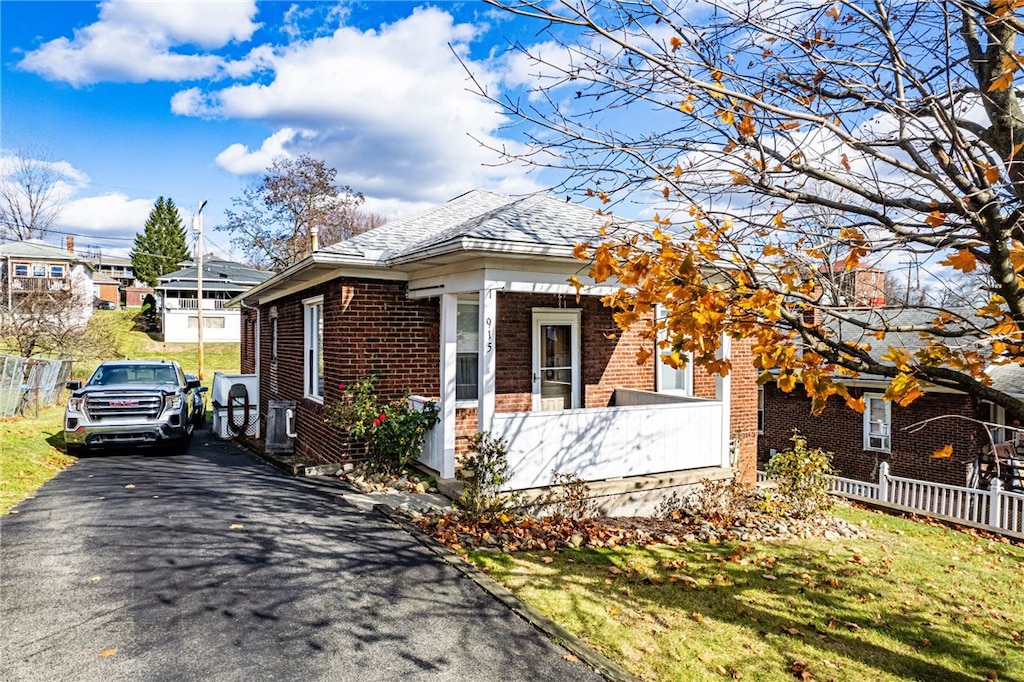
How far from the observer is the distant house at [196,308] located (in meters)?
41.5

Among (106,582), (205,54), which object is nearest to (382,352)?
(106,582)

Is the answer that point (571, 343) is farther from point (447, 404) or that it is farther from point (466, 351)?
point (447, 404)

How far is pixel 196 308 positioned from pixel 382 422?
1580 inches

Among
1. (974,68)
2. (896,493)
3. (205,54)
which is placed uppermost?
(205,54)

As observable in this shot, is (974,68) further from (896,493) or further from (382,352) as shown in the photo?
(896,493)

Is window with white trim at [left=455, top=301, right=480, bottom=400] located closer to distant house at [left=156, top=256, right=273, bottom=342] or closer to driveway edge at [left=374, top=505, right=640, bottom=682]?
driveway edge at [left=374, top=505, right=640, bottom=682]

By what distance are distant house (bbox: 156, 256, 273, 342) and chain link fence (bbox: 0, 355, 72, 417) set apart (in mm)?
21427

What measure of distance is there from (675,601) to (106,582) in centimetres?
501

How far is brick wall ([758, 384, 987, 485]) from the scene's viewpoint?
1636 centimetres

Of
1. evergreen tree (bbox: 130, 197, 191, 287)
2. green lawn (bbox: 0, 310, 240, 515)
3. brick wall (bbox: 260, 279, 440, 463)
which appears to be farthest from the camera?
evergreen tree (bbox: 130, 197, 191, 287)

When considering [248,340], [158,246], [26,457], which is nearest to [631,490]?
[26,457]

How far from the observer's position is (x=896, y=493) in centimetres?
1567

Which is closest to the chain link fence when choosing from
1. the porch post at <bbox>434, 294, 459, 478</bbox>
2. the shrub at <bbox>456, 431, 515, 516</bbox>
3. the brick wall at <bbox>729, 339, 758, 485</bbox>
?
the porch post at <bbox>434, 294, 459, 478</bbox>

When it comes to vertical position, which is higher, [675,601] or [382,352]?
[382,352]
